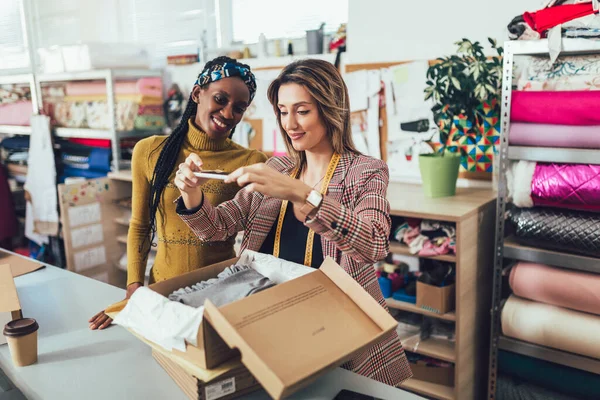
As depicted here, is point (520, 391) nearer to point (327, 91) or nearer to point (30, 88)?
point (327, 91)

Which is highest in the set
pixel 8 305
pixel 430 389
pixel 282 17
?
pixel 282 17

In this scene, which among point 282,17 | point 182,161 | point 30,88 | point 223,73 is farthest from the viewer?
point 30,88

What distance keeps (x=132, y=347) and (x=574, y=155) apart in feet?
5.09

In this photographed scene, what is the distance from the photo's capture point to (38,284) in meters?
1.86

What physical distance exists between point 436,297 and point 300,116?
3.71 feet

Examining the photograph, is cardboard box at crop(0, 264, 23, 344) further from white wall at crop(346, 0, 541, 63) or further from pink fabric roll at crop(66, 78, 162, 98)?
pink fabric roll at crop(66, 78, 162, 98)

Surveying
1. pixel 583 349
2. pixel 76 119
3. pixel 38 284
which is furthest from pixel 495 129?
pixel 76 119

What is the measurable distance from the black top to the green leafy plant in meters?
1.05

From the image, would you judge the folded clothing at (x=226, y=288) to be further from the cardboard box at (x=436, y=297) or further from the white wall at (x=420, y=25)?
the white wall at (x=420, y=25)

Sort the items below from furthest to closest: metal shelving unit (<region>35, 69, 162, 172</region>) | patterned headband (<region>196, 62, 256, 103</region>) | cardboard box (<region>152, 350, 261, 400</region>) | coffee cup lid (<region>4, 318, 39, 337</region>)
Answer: metal shelving unit (<region>35, 69, 162, 172</region>) < patterned headband (<region>196, 62, 256, 103</region>) < coffee cup lid (<region>4, 318, 39, 337</region>) < cardboard box (<region>152, 350, 261, 400</region>)

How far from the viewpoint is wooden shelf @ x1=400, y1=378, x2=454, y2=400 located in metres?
2.26

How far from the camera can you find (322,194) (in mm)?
1260

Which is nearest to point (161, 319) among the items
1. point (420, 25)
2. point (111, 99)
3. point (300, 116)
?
point (300, 116)

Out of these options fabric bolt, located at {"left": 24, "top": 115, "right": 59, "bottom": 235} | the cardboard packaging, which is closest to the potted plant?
the cardboard packaging
